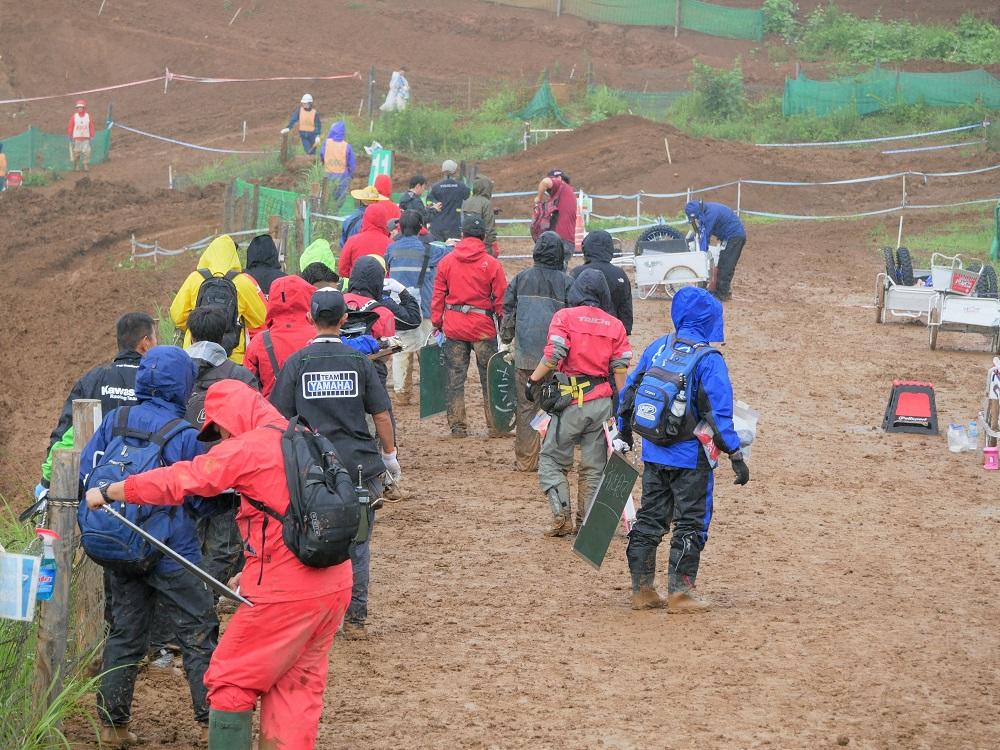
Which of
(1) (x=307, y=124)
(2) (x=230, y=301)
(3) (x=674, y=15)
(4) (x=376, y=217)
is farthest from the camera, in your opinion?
(3) (x=674, y=15)

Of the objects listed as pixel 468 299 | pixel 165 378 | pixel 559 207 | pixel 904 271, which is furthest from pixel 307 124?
pixel 165 378

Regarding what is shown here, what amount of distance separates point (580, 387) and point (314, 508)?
4498 millimetres

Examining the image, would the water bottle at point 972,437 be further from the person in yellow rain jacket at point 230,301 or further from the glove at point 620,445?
the person in yellow rain jacket at point 230,301

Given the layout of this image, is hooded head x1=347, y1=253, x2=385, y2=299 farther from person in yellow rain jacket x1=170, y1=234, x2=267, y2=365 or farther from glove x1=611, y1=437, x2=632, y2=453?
glove x1=611, y1=437, x2=632, y2=453

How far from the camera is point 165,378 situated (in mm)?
5938

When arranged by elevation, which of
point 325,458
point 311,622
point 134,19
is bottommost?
point 311,622

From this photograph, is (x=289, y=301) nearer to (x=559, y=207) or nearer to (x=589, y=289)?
(x=589, y=289)

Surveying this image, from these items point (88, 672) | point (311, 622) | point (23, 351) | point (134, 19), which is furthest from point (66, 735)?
point (134, 19)

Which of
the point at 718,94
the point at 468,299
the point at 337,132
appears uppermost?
the point at 718,94

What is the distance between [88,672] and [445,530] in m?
3.68

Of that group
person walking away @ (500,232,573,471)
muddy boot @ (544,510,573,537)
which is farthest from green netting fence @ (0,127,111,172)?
muddy boot @ (544,510,573,537)

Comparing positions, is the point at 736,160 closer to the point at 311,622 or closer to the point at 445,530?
the point at 445,530

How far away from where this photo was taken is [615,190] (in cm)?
2852

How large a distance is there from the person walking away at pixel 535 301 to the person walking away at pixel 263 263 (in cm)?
186
